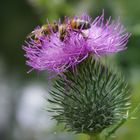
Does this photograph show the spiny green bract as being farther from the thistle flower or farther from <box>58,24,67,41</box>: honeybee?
<box>58,24,67,41</box>: honeybee

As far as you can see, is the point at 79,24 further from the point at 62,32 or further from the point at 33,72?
the point at 33,72

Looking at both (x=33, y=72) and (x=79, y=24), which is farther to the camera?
(x=33, y=72)

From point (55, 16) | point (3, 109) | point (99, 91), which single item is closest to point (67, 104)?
point (99, 91)

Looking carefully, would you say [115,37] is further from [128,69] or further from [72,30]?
[128,69]

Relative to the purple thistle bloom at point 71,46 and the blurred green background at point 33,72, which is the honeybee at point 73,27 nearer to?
the purple thistle bloom at point 71,46

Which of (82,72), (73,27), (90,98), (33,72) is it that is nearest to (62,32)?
(73,27)

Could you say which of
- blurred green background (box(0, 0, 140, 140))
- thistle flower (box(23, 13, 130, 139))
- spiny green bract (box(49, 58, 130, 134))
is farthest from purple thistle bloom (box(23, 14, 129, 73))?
blurred green background (box(0, 0, 140, 140))
